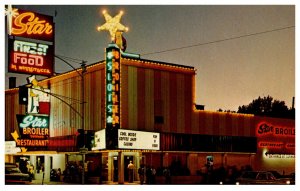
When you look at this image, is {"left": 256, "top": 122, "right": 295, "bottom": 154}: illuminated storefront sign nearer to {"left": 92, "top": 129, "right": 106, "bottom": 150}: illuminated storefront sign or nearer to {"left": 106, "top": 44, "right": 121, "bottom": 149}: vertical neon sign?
{"left": 106, "top": 44, "right": 121, "bottom": 149}: vertical neon sign

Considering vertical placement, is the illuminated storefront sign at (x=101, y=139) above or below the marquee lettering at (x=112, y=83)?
below

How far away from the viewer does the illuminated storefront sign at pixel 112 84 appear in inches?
1266

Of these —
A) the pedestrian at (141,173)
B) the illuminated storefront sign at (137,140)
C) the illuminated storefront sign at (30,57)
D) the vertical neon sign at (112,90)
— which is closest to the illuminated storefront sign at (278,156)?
the illuminated storefront sign at (137,140)

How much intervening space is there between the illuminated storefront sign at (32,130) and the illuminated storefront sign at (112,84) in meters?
4.83

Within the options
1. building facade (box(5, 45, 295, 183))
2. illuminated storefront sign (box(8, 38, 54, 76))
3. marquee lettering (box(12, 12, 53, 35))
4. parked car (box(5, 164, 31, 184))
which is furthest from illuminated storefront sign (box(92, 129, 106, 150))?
marquee lettering (box(12, 12, 53, 35))

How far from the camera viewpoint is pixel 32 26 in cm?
3055

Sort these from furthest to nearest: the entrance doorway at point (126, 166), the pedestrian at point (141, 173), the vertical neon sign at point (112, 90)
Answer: the entrance doorway at point (126, 166) < the pedestrian at point (141, 173) < the vertical neon sign at point (112, 90)

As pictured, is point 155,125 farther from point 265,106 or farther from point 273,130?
point 265,106

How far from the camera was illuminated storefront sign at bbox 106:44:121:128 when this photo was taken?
32156 mm

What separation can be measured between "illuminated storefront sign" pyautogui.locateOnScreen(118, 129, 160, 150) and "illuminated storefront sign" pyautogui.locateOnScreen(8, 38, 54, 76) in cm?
581

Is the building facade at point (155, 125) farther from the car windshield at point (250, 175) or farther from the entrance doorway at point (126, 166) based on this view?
the car windshield at point (250, 175)

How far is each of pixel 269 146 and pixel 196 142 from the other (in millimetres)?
7990

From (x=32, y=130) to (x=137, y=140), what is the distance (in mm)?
6991
